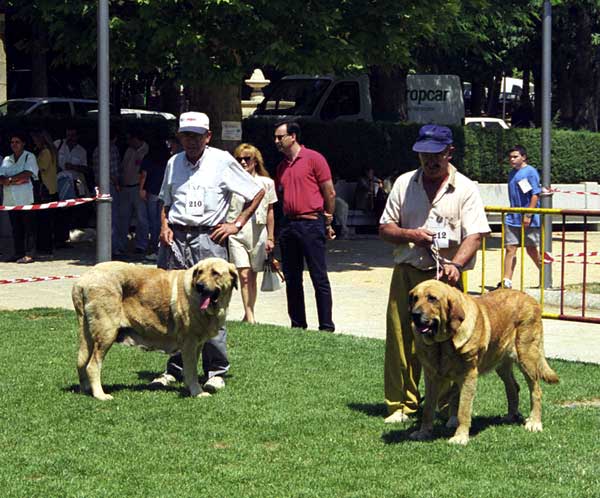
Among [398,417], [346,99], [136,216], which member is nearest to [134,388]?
[398,417]

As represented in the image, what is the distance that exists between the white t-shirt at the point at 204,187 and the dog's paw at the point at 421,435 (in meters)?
2.51

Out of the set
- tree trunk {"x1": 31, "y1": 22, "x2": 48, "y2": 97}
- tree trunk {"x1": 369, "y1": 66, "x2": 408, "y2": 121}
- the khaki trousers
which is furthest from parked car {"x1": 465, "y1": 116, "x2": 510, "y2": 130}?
the khaki trousers

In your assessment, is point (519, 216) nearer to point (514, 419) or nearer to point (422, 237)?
point (514, 419)

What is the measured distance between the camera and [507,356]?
8.18 meters

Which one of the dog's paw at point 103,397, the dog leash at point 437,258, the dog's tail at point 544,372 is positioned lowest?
the dog's paw at point 103,397

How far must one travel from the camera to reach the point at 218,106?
20.3 meters

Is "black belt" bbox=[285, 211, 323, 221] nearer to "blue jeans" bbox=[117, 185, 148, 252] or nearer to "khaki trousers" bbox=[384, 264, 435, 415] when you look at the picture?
"khaki trousers" bbox=[384, 264, 435, 415]

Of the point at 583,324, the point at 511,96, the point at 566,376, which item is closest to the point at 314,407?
the point at 566,376

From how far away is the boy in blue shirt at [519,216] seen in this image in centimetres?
1533

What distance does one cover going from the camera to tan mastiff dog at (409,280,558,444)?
24.5 ft

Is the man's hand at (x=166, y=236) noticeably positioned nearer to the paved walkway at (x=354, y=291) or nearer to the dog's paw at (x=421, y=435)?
the dog's paw at (x=421, y=435)

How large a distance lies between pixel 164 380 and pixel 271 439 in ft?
6.32

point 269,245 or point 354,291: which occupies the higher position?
point 269,245

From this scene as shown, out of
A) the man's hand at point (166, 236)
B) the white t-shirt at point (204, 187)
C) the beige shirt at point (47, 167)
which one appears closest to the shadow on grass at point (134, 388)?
the man's hand at point (166, 236)
